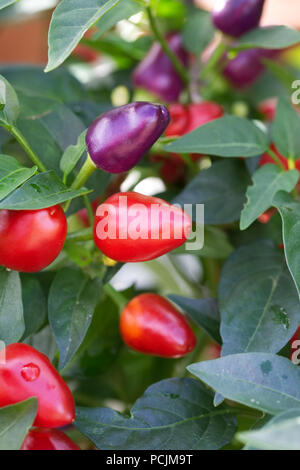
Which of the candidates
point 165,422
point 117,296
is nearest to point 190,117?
point 117,296

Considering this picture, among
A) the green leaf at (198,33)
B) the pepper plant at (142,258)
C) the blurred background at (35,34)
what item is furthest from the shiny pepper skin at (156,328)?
the blurred background at (35,34)

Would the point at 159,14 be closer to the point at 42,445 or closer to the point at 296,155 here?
the point at 296,155

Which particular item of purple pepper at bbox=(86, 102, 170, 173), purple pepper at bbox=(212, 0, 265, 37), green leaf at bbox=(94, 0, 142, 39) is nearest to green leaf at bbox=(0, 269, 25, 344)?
purple pepper at bbox=(86, 102, 170, 173)

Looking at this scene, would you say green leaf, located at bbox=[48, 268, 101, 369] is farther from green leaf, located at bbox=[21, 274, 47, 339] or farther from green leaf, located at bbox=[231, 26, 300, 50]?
green leaf, located at bbox=[231, 26, 300, 50]

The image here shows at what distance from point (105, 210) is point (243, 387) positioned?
0.13 metres

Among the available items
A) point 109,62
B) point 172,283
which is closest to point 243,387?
point 172,283

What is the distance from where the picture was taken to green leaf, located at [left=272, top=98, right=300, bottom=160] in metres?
0.49

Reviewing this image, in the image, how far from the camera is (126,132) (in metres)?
0.35

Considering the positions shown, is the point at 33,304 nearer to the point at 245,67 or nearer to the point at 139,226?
the point at 139,226

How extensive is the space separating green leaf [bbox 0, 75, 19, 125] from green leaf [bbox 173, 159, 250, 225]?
0.50 feet

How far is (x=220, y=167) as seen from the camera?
0.50 metres

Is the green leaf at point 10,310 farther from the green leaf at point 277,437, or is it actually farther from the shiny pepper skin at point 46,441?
the green leaf at point 277,437

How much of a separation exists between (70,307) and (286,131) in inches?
9.2

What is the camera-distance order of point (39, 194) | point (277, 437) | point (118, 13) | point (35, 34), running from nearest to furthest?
point (277, 437) → point (39, 194) → point (118, 13) → point (35, 34)
